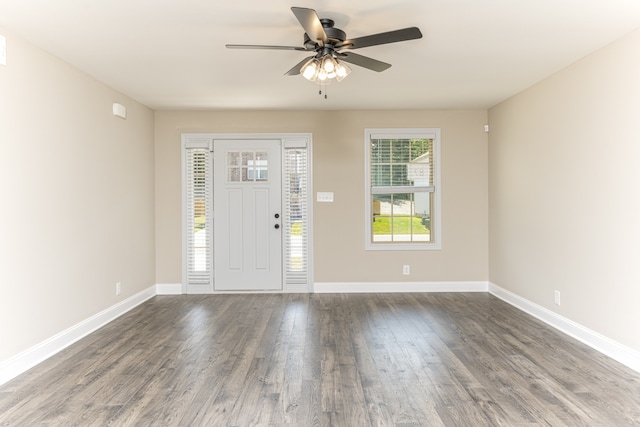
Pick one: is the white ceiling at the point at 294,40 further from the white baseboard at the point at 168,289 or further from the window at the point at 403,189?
the white baseboard at the point at 168,289

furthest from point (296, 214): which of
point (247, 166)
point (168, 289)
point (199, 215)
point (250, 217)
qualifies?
point (168, 289)

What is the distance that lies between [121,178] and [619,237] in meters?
4.82

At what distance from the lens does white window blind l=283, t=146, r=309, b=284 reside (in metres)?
5.46

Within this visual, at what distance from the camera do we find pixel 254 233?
5.45 m

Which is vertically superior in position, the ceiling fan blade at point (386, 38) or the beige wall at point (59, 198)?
the ceiling fan blade at point (386, 38)

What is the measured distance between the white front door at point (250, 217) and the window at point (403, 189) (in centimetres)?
131

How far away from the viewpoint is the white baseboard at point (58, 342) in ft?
9.14

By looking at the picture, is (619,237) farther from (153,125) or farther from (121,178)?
(153,125)

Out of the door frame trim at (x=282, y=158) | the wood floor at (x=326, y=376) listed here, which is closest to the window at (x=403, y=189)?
the door frame trim at (x=282, y=158)

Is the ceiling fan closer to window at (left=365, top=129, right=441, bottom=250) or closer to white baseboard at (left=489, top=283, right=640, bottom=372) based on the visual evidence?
window at (left=365, top=129, right=441, bottom=250)

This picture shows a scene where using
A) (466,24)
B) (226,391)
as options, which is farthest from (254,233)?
(466,24)

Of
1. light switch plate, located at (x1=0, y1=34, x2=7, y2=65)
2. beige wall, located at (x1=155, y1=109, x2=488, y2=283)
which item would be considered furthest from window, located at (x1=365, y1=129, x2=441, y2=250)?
light switch plate, located at (x1=0, y1=34, x2=7, y2=65)

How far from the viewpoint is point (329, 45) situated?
2.67m

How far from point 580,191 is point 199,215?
444 cm
